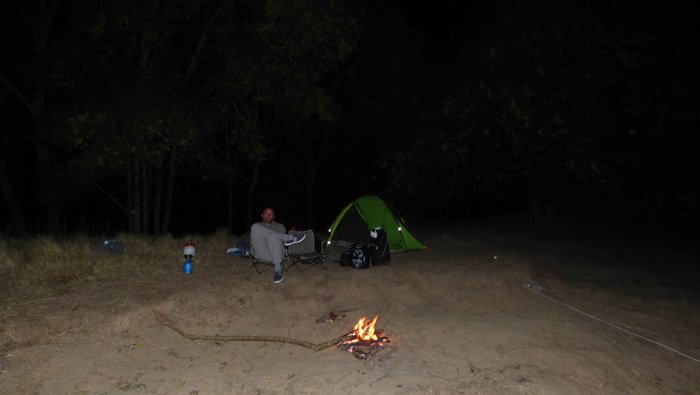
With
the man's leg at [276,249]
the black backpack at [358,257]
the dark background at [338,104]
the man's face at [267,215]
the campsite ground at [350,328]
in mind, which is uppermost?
the dark background at [338,104]

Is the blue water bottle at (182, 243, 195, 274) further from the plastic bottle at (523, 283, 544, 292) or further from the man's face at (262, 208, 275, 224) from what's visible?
the plastic bottle at (523, 283, 544, 292)

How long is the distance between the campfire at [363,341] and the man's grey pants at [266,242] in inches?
89.7

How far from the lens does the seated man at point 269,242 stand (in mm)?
7133

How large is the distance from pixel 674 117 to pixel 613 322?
10254mm

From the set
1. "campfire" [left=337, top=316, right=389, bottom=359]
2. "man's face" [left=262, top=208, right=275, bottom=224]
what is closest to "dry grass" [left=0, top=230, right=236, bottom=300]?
"man's face" [left=262, top=208, right=275, bottom=224]

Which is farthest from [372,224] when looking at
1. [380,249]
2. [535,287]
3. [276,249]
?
[535,287]

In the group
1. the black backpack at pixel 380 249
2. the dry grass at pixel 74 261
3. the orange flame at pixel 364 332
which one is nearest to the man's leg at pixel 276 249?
the dry grass at pixel 74 261

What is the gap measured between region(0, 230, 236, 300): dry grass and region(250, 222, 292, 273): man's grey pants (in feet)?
3.32

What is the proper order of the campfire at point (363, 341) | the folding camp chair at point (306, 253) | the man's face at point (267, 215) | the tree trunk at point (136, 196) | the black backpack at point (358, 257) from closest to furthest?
1. the campfire at point (363, 341)
2. the man's face at point (267, 215)
3. the folding camp chair at point (306, 253)
4. the black backpack at point (358, 257)
5. the tree trunk at point (136, 196)

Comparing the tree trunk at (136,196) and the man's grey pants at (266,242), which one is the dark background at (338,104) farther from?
the man's grey pants at (266,242)

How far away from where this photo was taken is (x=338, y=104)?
44.9ft

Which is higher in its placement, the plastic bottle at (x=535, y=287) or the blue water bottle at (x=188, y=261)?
the blue water bottle at (x=188, y=261)

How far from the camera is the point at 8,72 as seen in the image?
13312 mm

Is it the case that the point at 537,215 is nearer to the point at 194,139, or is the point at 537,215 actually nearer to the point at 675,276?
the point at 675,276
